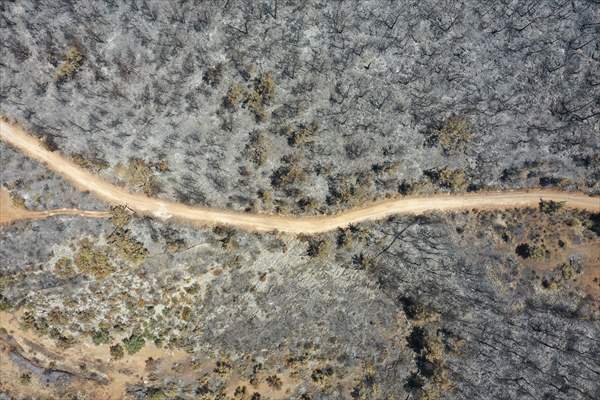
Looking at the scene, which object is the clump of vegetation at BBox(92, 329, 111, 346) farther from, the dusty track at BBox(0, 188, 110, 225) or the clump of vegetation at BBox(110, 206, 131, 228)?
the dusty track at BBox(0, 188, 110, 225)

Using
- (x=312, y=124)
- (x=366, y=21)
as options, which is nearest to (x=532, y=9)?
(x=366, y=21)

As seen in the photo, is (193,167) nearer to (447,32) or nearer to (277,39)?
(277,39)

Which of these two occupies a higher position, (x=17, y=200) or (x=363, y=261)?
A: (x=17, y=200)

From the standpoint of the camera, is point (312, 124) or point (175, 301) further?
point (175, 301)

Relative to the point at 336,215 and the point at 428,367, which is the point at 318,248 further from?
the point at 428,367

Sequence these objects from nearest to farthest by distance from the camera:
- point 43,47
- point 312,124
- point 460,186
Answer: point 43,47
point 312,124
point 460,186

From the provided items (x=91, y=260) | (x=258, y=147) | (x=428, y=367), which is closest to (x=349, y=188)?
(x=258, y=147)
